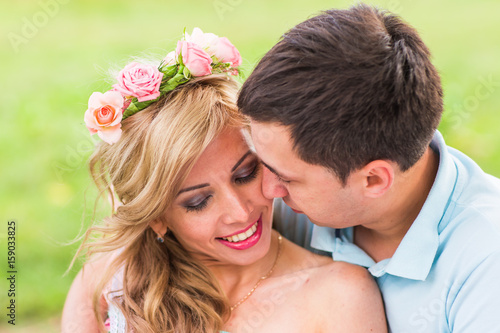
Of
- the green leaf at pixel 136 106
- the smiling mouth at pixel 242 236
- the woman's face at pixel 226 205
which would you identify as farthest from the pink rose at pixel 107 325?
the green leaf at pixel 136 106

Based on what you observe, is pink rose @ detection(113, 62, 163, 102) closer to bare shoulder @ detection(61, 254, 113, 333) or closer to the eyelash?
the eyelash

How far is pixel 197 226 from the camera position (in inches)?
105

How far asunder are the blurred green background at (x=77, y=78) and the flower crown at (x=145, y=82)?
29 cm

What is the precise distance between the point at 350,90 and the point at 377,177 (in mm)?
409

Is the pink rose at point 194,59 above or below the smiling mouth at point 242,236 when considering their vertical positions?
above

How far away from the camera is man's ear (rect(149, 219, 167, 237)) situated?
2.85 metres

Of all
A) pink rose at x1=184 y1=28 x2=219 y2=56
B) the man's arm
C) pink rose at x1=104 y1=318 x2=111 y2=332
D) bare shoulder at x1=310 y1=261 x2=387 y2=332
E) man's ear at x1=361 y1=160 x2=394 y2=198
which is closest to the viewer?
the man's arm

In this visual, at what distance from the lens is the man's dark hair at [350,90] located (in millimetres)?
2186

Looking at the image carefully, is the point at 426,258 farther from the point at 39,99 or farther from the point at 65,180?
the point at 39,99

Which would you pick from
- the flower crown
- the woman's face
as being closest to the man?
the woman's face

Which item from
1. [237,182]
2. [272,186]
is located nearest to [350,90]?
[272,186]

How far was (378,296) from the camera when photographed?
2607 millimetres

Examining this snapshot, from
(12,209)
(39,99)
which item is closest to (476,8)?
(39,99)

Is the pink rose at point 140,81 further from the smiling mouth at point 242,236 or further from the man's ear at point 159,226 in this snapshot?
the smiling mouth at point 242,236
